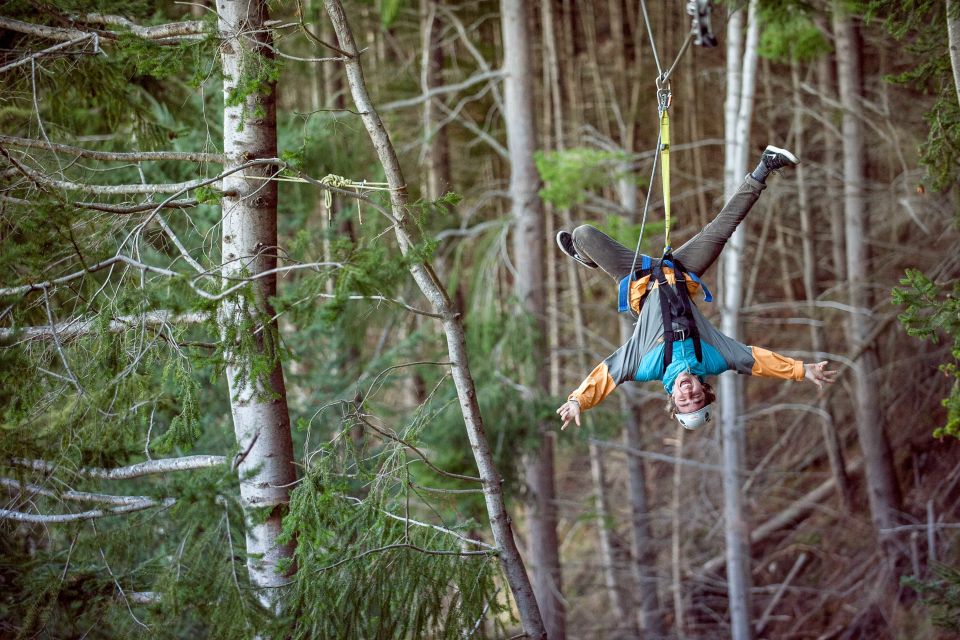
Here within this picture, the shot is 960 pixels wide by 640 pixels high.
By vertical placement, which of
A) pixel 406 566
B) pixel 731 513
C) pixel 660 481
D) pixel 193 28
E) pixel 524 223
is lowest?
pixel 660 481

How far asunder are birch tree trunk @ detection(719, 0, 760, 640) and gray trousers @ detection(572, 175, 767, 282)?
207 inches

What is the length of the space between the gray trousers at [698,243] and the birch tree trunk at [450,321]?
1141 mm

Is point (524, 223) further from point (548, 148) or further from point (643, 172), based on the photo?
point (548, 148)

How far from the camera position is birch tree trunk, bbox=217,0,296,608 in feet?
17.4

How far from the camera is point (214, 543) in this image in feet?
17.5

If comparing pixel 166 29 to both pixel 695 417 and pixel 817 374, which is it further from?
pixel 817 374

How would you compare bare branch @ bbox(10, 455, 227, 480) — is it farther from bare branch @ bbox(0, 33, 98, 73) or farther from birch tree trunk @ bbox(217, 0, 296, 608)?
bare branch @ bbox(0, 33, 98, 73)

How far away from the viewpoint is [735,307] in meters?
11.2

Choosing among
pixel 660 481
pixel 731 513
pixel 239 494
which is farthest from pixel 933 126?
pixel 660 481

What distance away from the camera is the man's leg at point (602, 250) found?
19.0 feet

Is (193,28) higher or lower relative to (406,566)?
higher

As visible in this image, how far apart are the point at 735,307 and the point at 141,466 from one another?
25.5ft

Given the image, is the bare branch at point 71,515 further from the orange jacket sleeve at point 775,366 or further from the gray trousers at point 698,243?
the orange jacket sleeve at point 775,366

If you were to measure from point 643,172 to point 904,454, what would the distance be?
19.5ft
